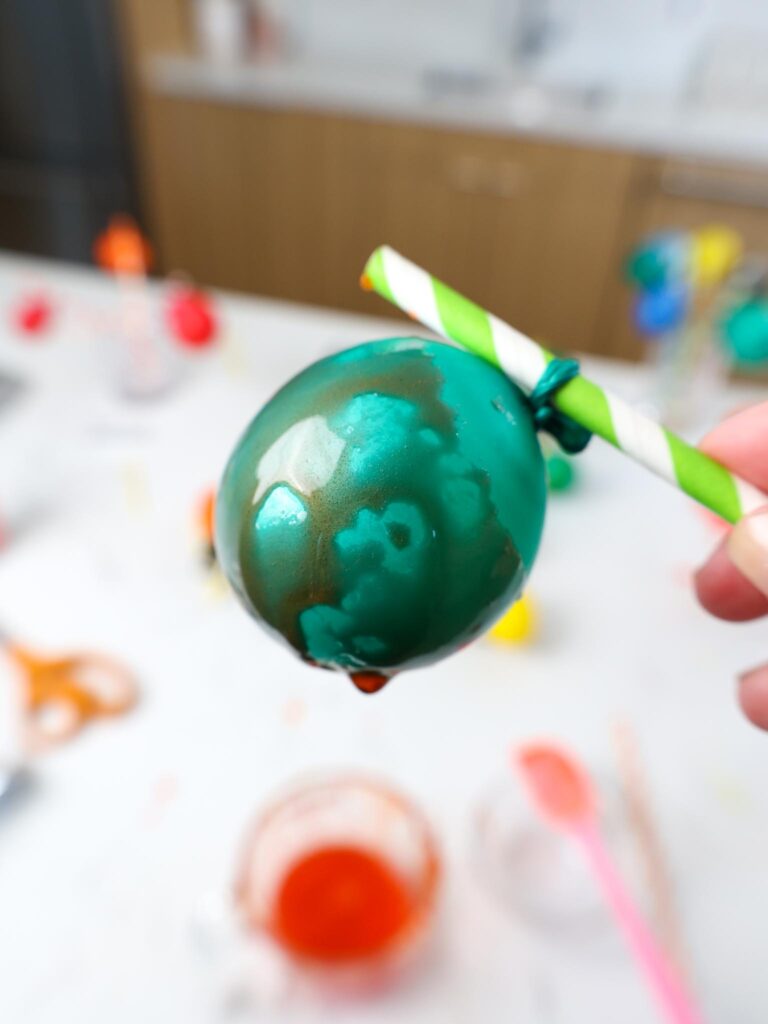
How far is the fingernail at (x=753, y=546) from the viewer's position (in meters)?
0.34

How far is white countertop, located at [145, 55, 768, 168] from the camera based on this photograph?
1.68 metres

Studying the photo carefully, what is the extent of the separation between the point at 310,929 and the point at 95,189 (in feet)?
6.49

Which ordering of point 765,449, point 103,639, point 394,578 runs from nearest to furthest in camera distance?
point 394,578, point 765,449, point 103,639

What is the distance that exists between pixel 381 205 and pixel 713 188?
28.1 inches

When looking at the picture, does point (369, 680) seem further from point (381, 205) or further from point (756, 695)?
point (381, 205)

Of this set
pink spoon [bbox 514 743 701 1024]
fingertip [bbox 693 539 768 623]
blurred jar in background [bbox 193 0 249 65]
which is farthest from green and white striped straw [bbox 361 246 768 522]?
blurred jar in background [bbox 193 0 249 65]

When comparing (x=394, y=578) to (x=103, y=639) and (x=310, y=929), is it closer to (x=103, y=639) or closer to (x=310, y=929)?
(x=310, y=929)

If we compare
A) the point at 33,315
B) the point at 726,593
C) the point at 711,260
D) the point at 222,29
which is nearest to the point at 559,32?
the point at 222,29

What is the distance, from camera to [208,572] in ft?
2.54

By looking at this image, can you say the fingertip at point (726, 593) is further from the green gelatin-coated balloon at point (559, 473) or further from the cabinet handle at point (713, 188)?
the cabinet handle at point (713, 188)

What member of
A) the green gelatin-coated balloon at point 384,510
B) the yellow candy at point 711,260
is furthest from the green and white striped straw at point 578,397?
the yellow candy at point 711,260

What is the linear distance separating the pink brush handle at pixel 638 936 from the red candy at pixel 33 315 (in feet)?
2.93

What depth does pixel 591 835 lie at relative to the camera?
1.90ft

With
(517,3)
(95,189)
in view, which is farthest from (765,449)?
(95,189)
